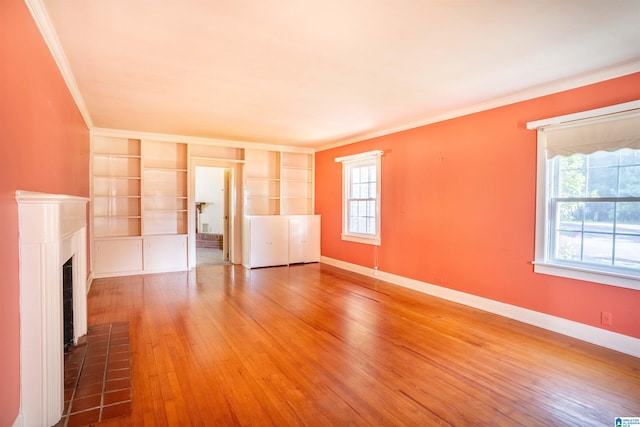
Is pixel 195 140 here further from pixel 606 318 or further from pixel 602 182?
pixel 606 318

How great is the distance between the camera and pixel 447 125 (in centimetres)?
459

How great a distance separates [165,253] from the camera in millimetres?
6215

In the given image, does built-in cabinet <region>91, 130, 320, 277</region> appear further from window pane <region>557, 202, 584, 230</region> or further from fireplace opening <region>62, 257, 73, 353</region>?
window pane <region>557, 202, 584, 230</region>

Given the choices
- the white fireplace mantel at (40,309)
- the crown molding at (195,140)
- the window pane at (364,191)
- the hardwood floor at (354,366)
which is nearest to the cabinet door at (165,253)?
the hardwood floor at (354,366)

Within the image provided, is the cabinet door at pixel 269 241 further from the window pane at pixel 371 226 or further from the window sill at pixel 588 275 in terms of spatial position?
the window sill at pixel 588 275

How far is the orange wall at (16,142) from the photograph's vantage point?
1.58 m

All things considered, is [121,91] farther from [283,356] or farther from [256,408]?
[256,408]

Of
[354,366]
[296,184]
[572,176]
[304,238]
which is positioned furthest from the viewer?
[296,184]

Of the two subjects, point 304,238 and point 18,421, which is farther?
point 304,238

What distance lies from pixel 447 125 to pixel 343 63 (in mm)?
2253

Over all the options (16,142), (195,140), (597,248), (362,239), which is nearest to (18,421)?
(16,142)

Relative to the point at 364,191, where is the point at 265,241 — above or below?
below

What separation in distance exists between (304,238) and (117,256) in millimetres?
3537

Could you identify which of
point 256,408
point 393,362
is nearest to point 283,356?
point 256,408
